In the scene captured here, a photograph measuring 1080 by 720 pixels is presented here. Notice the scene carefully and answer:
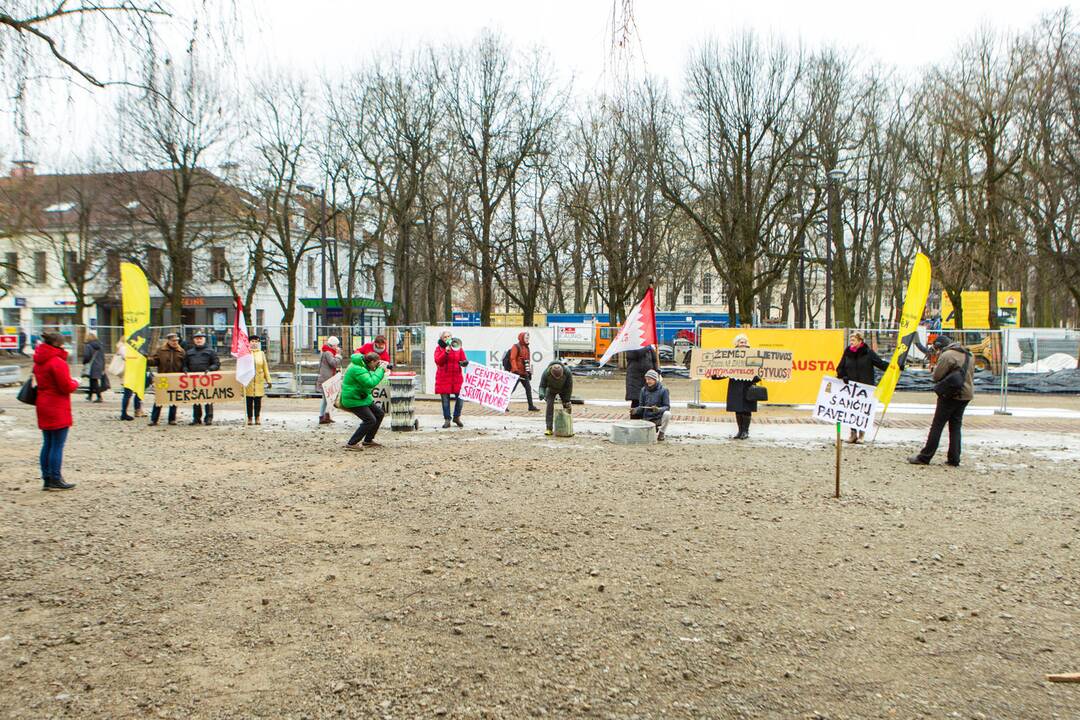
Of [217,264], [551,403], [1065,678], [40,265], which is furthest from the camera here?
[40,265]

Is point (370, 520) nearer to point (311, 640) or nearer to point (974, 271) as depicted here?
point (311, 640)

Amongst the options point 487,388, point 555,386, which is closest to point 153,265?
point 487,388

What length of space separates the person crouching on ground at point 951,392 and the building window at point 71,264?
40.4 m

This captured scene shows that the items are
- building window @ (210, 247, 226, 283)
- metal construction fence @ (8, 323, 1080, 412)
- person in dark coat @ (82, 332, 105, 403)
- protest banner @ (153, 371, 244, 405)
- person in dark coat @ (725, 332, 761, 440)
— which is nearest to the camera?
person in dark coat @ (725, 332, 761, 440)

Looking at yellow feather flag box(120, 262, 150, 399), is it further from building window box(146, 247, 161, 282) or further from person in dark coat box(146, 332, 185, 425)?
building window box(146, 247, 161, 282)

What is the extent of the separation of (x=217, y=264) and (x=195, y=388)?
25952mm

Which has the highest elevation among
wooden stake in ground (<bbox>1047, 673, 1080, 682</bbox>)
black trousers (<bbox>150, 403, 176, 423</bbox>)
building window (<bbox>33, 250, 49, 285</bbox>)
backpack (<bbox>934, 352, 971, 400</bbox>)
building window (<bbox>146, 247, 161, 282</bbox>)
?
building window (<bbox>33, 250, 49, 285</bbox>)

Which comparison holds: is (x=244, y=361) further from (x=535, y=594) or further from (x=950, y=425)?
(x=950, y=425)

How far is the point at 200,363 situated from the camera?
15.3 meters

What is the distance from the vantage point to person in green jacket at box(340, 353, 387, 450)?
11.5m

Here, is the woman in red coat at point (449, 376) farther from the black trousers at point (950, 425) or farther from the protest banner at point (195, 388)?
the black trousers at point (950, 425)

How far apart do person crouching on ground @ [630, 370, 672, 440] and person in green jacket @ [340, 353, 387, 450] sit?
4.25 meters

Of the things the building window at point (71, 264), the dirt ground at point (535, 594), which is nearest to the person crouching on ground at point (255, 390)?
the dirt ground at point (535, 594)

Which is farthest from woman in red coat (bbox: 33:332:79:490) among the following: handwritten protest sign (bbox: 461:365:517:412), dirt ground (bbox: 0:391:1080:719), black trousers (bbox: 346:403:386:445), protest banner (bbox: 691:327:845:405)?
protest banner (bbox: 691:327:845:405)
